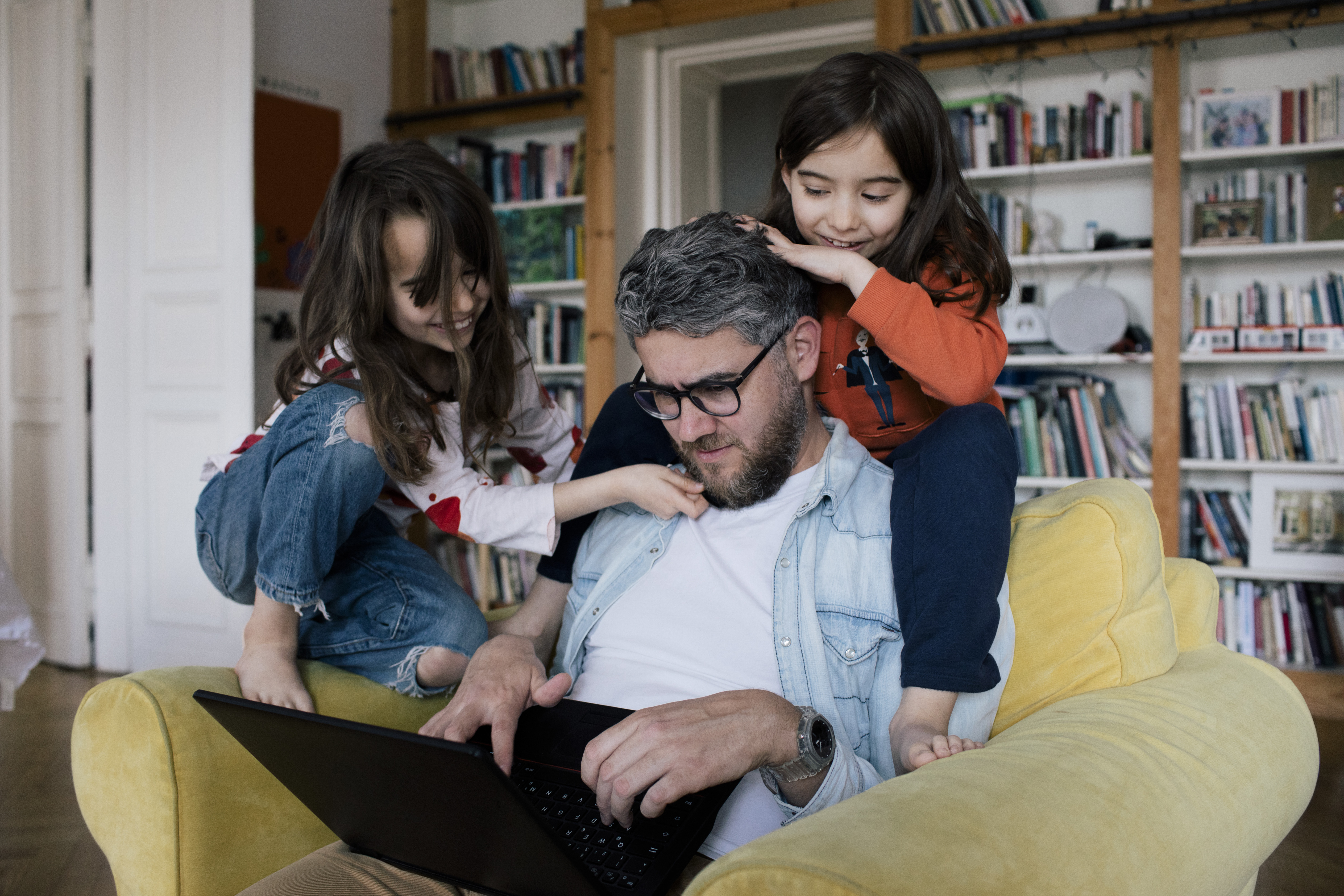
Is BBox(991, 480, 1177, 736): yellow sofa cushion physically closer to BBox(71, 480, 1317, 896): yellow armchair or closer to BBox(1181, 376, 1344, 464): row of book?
BBox(71, 480, 1317, 896): yellow armchair

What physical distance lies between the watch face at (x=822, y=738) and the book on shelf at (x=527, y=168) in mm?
3767

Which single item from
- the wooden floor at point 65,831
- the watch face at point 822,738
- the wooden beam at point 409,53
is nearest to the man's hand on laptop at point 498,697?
the watch face at point 822,738

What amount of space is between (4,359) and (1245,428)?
199 inches

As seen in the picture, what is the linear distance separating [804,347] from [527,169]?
11.4 ft

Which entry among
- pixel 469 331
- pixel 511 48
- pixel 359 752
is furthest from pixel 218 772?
pixel 511 48

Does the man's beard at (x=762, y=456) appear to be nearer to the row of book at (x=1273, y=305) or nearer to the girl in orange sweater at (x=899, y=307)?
the girl in orange sweater at (x=899, y=307)

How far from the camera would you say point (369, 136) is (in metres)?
4.62

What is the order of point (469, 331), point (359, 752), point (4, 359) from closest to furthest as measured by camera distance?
point (359, 752) → point (469, 331) → point (4, 359)

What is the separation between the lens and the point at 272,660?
1378 millimetres

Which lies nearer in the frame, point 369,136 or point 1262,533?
point 1262,533

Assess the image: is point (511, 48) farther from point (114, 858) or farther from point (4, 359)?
point (114, 858)

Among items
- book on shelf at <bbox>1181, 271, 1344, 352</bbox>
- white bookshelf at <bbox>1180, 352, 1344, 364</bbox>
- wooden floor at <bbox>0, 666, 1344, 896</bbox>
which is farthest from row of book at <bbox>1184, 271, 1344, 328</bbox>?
wooden floor at <bbox>0, 666, 1344, 896</bbox>

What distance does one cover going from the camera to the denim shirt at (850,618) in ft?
4.06

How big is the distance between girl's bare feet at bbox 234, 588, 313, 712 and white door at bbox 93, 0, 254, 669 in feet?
7.64
